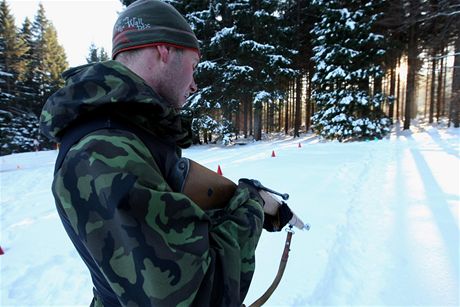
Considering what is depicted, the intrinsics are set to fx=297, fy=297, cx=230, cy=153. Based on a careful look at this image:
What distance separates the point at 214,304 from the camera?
2.89ft

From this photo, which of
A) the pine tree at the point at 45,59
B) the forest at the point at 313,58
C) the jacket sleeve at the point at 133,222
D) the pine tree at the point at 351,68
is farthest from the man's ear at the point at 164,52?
the pine tree at the point at 45,59

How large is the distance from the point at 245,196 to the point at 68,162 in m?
0.62

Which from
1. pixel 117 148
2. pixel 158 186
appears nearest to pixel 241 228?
pixel 158 186

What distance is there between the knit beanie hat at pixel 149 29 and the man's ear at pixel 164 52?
14mm

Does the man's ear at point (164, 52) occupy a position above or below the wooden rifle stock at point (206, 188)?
above

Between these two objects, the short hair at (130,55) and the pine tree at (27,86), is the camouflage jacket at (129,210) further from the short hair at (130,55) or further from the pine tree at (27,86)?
the pine tree at (27,86)

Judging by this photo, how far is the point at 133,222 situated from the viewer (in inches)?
27.6

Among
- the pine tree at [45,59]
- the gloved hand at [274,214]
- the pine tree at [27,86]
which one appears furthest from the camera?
the pine tree at [45,59]

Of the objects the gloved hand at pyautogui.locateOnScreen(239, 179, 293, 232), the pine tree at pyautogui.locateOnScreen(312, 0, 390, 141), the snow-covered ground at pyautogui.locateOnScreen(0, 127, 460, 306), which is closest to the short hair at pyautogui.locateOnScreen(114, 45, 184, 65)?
the gloved hand at pyautogui.locateOnScreen(239, 179, 293, 232)

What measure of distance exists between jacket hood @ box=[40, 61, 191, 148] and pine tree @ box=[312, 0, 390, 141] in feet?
59.8

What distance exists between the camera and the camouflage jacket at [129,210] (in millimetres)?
710

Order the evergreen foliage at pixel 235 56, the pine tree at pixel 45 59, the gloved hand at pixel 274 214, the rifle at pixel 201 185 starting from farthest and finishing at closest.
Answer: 1. the pine tree at pixel 45 59
2. the evergreen foliage at pixel 235 56
3. the gloved hand at pixel 274 214
4. the rifle at pixel 201 185

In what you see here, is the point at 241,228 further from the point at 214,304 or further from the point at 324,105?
the point at 324,105

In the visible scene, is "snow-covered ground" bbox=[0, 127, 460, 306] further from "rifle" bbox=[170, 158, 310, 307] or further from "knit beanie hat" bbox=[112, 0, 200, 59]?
"knit beanie hat" bbox=[112, 0, 200, 59]
